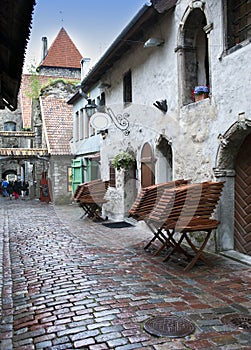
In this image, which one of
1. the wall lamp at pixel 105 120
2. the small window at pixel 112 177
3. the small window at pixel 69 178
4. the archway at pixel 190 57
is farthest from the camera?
the small window at pixel 69 178

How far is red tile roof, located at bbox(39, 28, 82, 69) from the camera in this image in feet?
105

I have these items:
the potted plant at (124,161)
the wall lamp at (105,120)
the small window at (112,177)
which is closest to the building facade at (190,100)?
the potted plant at (124,161)

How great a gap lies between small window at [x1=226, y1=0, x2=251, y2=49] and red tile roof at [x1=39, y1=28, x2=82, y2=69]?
27278 millimetres

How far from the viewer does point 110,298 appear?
181 inches

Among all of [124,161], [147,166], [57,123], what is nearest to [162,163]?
[147,166]

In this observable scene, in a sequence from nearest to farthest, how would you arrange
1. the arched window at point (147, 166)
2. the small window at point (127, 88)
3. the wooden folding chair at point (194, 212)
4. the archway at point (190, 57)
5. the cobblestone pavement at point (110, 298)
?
the cobblestone pavement at point (110, 298)
the wooden folding chair at point (194, 212)
the archway at point (190, 57)
the arched window at point (147, 166)
the small window at point (127, 88)

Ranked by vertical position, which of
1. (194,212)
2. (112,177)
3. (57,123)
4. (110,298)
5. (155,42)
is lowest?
(110,298)

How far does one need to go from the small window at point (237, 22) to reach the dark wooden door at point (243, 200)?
1.68m

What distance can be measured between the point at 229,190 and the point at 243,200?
0.99ft

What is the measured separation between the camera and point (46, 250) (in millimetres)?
7641

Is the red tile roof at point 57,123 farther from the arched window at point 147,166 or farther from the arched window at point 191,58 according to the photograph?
the arched window at point 191,58

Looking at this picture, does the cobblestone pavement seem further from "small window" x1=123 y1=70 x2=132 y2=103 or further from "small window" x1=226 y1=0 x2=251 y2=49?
"small window" x1=123 y1=70 x2=132 y2=103

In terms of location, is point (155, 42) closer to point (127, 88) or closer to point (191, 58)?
point (191, 58)

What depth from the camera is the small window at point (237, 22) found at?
623 cm
